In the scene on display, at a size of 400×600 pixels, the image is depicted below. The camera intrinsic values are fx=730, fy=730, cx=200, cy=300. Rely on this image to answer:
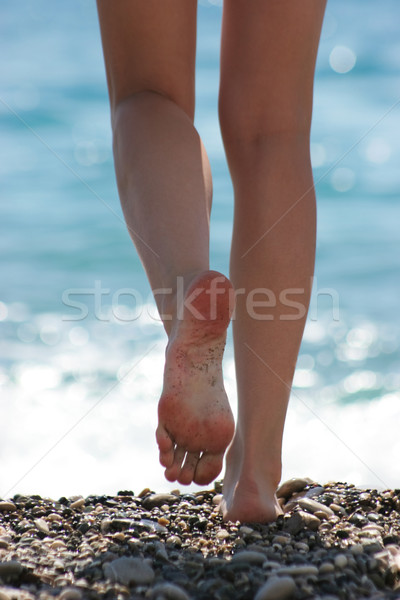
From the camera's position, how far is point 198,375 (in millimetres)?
1101

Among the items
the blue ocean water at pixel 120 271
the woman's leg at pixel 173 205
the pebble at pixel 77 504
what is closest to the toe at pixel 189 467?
the woman's leg at pixel 173 205

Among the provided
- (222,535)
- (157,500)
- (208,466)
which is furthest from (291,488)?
(208,466)

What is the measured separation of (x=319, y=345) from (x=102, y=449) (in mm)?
1567

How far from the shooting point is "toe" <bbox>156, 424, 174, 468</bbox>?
3.64 ft

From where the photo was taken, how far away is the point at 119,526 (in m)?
1.31

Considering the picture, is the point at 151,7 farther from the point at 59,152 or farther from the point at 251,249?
the point at 59,152

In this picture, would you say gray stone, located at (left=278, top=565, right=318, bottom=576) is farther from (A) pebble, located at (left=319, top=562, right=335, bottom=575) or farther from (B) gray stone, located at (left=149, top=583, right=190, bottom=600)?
(B) gray stone, located at (left=149, top=583, right=190, bottom=600)

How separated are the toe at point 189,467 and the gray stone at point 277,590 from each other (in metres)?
0.26

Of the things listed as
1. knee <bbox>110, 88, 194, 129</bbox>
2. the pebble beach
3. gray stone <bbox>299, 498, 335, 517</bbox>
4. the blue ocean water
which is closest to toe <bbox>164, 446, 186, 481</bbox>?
the pebble beach

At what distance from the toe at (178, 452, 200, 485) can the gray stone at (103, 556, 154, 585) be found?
17 cm

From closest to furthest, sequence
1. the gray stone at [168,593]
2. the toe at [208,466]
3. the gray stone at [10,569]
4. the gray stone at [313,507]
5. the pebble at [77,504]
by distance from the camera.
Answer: the gray stone at [168,593] < the gray stone at [10,569] < the toe at [208,466] < the gray stone at [313,507] < the pebble at [77,504]

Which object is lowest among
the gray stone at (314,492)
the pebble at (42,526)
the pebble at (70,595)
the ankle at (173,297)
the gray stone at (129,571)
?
the pebble at (70,595)

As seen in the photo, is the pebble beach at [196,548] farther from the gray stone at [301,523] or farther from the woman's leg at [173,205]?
the woman's leg at [173,205]

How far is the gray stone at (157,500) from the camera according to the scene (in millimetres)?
1538
